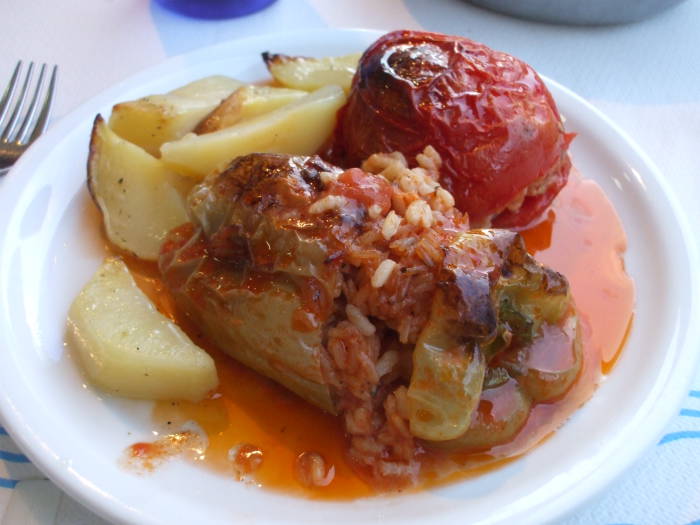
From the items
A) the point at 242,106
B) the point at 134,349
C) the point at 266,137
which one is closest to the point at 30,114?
the point at 242,106

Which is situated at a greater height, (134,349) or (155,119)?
(155,119)

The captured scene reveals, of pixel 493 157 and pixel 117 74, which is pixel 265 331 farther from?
pixel 117 74

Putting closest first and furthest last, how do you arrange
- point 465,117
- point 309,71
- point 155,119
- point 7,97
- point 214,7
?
1. point 465,117
2. point 155,119
3. point 309,71
4. point 7,97
5. point 214,7

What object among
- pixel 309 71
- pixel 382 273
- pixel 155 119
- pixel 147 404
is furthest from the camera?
pixel 309 71

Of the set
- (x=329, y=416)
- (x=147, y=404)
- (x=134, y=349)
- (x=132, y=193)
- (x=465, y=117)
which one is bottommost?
(x=329, y=416)

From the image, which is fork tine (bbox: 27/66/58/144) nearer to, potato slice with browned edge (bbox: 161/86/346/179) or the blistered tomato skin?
potato slice with browned edge (bbox: 161/86/346/179)

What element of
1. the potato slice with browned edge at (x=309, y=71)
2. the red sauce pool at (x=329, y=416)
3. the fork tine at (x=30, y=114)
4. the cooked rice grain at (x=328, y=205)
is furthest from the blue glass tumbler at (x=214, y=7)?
the cooked rice grain at (x=328, y=205)

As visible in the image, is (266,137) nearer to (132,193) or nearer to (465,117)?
(132,193)
